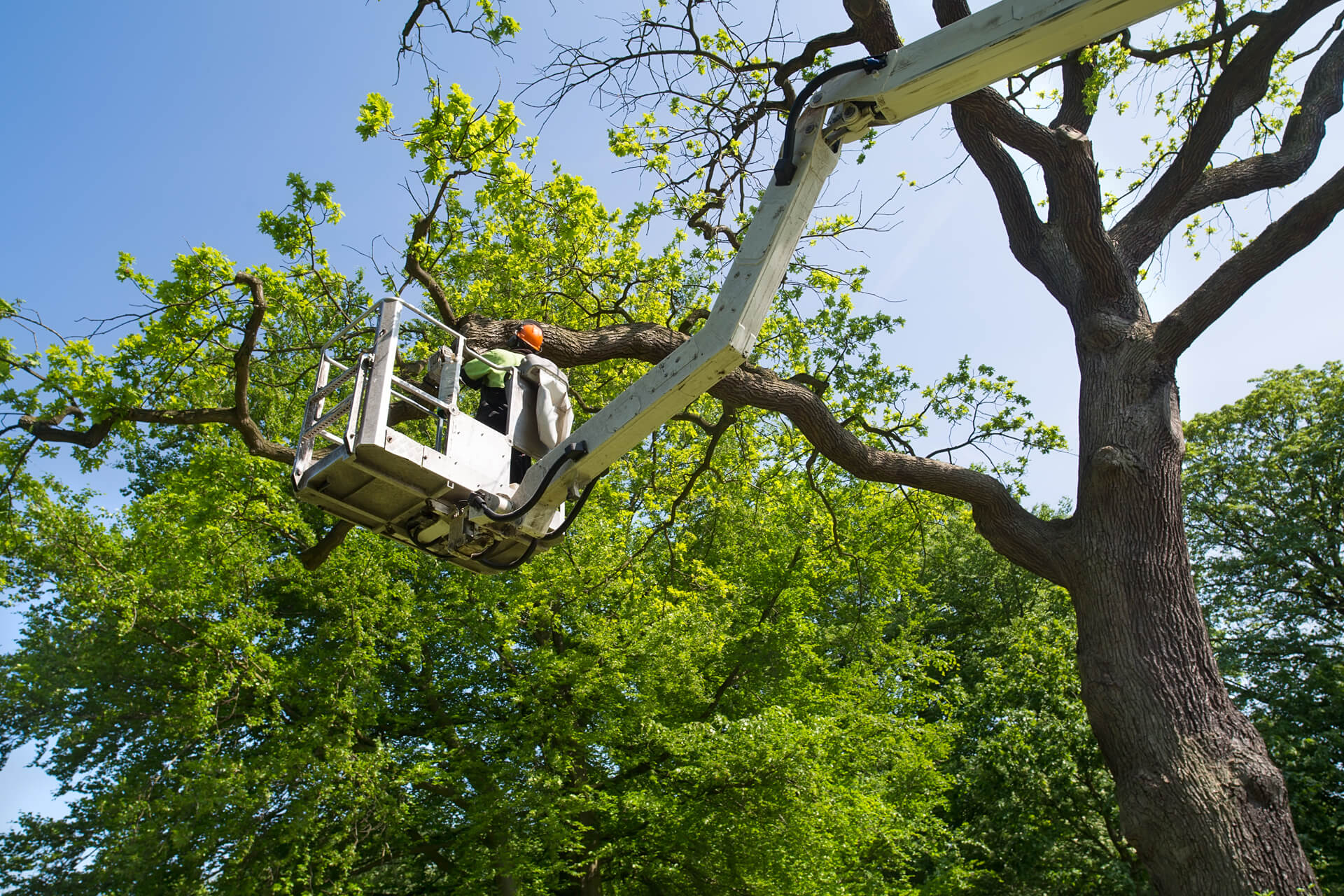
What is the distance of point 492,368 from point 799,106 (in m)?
2.59

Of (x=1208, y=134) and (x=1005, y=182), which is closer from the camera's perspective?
(x=1208, y=134)

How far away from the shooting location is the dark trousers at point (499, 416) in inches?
255

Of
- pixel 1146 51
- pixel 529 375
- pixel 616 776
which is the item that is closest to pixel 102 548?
Result: pixel 616 776

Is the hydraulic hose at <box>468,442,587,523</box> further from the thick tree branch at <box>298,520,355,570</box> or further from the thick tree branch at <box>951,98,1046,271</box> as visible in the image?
the thick tree branch at <box>951,98,1046,271</box>

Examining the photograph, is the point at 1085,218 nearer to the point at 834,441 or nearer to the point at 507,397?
the point at 834,441

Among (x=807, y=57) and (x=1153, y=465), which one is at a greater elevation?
(x=807, y=57)

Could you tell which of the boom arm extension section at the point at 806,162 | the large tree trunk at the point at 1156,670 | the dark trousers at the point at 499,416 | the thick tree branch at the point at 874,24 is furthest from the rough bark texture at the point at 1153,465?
the dark trousers at the point at 499,416

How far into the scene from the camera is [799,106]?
5.82 meters

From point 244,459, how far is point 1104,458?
10.8m

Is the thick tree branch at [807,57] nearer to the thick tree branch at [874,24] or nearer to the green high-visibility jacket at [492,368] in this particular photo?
the thick tree branch at [874,24]

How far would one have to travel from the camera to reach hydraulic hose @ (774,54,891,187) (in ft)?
18.5

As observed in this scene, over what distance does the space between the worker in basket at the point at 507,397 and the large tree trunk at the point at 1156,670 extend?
13.2 ft

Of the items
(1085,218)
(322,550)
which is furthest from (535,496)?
(1085,218)

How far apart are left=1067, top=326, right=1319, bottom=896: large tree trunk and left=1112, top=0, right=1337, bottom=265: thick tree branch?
1.34 metres
